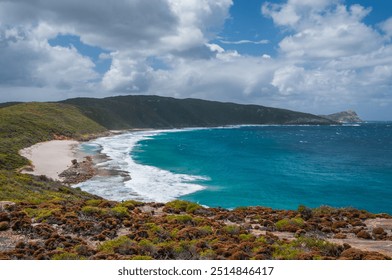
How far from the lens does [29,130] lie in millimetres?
106125

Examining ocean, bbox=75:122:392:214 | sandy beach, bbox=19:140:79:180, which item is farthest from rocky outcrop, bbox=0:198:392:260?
sandy beach, bbox=19:140:79:180

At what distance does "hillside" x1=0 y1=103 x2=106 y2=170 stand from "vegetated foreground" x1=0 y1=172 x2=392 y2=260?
1539 inches

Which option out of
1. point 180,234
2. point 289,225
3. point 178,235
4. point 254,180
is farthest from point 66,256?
point 254,180

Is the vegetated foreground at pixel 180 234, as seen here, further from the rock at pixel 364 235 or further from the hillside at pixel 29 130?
the hillside at pixel 29 130

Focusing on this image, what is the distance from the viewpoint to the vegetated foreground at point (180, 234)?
13.3 meters

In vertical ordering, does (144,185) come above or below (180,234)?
below

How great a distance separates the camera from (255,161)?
82000 millimetres

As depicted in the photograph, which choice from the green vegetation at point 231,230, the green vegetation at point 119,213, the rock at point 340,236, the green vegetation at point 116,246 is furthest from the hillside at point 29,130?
the rock at point 340,236

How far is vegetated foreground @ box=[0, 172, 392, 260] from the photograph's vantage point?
13.3 m

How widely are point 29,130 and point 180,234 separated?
104 metres

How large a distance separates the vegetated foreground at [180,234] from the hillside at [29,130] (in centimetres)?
3909

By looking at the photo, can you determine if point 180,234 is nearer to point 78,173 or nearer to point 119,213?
point 119,213

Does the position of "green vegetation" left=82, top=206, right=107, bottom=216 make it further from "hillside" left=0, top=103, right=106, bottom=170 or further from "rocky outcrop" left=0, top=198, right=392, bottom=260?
"hillside" left=0, top=103, right=106, bottom=170
